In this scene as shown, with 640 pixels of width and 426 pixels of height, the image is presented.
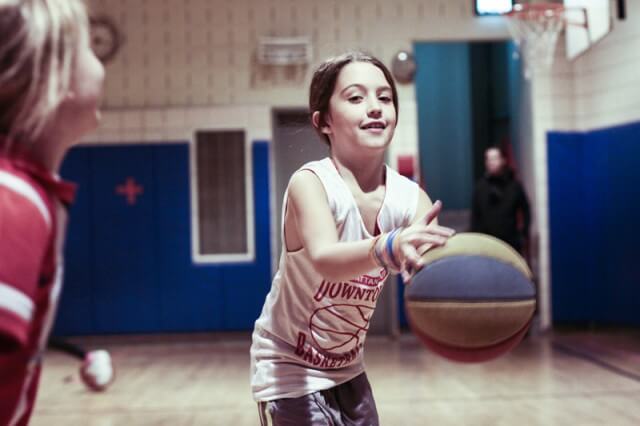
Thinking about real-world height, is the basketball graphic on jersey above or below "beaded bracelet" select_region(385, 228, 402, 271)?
below

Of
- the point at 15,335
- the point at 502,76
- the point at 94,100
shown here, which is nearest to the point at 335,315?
the point at 94,100

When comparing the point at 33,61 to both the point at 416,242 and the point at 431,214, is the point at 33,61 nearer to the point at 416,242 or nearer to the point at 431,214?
the point at 416,242

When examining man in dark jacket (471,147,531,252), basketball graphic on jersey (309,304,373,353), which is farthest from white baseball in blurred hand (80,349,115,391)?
man in dark jacket (471,147,531,252)

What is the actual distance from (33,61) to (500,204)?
6462mm

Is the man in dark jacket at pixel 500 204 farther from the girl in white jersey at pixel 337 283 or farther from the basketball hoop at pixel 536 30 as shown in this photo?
the girl in white jersey at pixel 337 283

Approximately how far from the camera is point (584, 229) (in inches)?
329

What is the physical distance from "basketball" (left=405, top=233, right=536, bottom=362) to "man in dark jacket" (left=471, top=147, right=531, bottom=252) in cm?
546

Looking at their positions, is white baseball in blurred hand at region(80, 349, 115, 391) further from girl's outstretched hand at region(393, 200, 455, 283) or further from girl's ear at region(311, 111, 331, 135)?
girl's outstretched hand at region(393, 200, 455, 283)

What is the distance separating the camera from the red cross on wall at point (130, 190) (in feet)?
27.0

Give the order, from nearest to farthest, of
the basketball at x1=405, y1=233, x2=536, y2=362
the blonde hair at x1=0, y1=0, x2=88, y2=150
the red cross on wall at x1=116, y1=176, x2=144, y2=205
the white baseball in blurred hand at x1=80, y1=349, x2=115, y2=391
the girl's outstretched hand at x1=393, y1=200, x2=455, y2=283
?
the blonde hair at x1=0, y1=0, x2=88, y2=150
the girl's outstretched hand at x1=393, y1=200, x2=455, y2=283
the basketball at x1=405, y1=233, x2=536, y2=362
the white baseball in blurred hand at x1=80, y1=349, x2=115, y2=391
the red cross on wall at x1=116, y1=176, x2=144, y2=205

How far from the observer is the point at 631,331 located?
8039 millimetres

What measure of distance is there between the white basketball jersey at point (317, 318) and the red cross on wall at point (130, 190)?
6.26m

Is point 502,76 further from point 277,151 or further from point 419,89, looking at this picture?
point 277,151

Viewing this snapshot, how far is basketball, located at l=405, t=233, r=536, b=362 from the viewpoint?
5.96 ft
